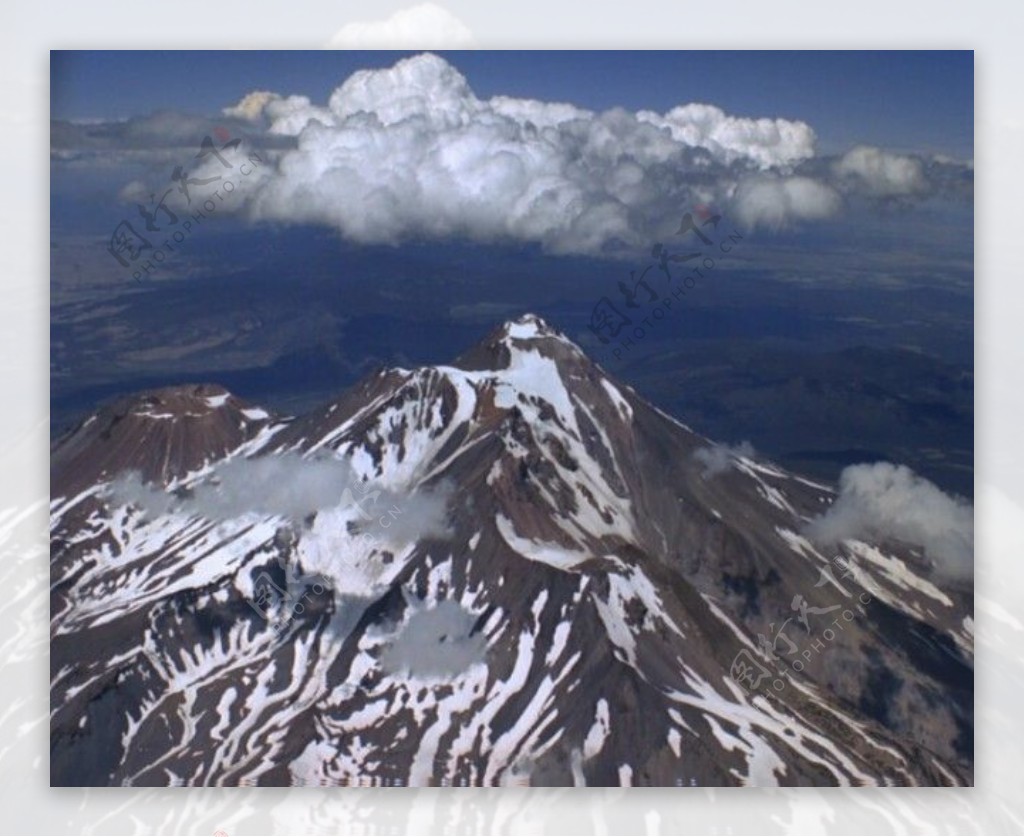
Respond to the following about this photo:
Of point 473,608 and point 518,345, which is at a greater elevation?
point 518,345

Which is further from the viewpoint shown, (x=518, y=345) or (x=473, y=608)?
(x=518, y=345)

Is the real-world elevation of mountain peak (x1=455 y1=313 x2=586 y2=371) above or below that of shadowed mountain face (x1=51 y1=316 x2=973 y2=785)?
above

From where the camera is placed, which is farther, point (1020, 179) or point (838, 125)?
point (838, 125)

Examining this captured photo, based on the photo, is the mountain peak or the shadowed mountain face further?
the mountain peak

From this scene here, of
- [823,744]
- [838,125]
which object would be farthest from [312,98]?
[823,744]

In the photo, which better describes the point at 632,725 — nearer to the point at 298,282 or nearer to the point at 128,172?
the point at 298,282

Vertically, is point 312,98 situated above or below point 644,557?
above

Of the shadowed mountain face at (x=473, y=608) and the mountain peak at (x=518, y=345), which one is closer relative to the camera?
the shadowed mountain face at (x=473, y=608)

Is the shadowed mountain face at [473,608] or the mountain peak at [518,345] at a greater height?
the mountain peak at [518,345]
